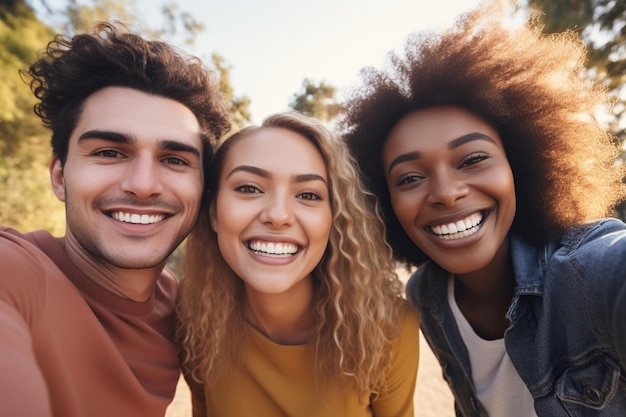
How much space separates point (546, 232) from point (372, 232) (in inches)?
38.8

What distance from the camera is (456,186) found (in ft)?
6.22

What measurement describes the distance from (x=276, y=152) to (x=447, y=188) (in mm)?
974

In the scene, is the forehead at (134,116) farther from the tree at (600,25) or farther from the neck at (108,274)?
the tree at (600,25)

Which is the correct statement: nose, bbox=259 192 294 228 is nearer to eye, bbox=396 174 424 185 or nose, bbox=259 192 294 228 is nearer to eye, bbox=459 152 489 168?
eye, bbox=396 174 424 185

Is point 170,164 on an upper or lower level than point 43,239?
upper

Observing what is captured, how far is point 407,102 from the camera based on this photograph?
2236 millimetres

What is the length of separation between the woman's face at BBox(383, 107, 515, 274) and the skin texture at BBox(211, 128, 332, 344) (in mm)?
529

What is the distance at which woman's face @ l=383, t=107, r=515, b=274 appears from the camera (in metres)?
1.92

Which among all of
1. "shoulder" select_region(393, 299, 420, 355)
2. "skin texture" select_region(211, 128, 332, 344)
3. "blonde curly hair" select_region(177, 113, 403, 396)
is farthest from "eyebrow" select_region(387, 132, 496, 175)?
"shoulder" select_region(393, 299, 420, 355)

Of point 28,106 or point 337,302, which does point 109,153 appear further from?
point 28,106

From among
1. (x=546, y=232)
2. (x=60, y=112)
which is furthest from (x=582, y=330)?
(x=60, y=112)

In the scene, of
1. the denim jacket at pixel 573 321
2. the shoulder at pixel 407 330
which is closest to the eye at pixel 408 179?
the denim jacket at pixel 573 321

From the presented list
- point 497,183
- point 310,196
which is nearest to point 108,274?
point 310,196

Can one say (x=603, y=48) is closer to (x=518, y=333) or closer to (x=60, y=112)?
(x=518, y=333)
